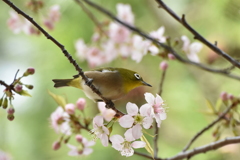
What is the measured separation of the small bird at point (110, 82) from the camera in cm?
110

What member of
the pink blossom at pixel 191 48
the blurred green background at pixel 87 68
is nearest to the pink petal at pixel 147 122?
the pink blossom at pixel 191 48

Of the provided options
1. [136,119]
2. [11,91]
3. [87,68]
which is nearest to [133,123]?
[136,119]

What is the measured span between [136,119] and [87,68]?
56.1 inches

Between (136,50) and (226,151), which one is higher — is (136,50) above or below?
above

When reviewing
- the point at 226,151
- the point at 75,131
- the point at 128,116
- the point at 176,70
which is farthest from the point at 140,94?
the point at 128,116

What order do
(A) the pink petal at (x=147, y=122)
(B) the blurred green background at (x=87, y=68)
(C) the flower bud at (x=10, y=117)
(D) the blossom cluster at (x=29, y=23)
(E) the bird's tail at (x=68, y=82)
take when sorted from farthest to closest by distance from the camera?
(B) the blurred green background at (x=87, y=68) → (D) the blossom cluster at (x=29, y=23) → (E) the bird's tail at (x=68, y=82) → (C) the flower bud at (x=10, y=117) → (A) the pink petal at (x=147, y=122)

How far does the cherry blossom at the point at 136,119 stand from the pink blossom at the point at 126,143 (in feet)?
0.09

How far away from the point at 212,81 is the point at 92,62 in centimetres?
87

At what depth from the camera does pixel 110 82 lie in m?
1.13

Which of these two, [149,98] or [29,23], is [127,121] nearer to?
[149,98]

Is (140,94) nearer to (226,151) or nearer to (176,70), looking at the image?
(176,70)

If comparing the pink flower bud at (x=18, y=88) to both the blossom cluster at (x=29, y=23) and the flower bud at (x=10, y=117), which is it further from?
the blossom cluster at (x=29, y=23)

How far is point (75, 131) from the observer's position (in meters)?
1.05

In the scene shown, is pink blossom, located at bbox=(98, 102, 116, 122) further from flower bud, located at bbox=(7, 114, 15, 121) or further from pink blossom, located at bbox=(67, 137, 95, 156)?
flower bud, located at bbox=(7, 114, 15, 121)
